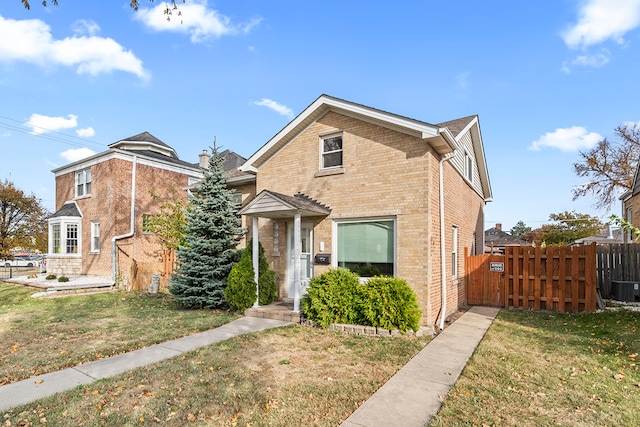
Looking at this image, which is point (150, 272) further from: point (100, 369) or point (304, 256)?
point (100, 369)

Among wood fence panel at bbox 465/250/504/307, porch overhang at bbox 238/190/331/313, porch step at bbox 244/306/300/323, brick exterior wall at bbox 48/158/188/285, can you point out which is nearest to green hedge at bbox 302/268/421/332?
porch step at bbox 244/306/300/323

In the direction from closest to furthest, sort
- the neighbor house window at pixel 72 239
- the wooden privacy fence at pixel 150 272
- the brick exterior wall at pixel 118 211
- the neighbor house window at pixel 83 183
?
the wooden privacy fence at pixel 150 272, the brick exterior wall at pixel 118 211, the neighbor house window at pixel 72 239, the neighbor house window at pixel 83 183

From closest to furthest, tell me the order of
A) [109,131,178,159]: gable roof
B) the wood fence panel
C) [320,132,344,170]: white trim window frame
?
[320,132,344,170]: white trim window frame < the wood fence panel < [109,131,178,159]: gable roof

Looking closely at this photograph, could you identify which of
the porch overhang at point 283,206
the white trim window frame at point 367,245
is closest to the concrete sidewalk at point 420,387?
the white trim window frame at point 367,245

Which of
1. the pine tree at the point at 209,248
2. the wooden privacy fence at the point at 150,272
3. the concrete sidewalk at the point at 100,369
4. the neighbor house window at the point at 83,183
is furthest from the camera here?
the neighbor house window at the point at 83,183

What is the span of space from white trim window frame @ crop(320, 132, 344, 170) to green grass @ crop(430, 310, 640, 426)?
5.73 meters

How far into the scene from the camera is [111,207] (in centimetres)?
1823

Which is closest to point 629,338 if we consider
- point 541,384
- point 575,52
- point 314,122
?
point 541,384

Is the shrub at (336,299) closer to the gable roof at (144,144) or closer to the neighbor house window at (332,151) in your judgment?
the neighbor house window at (332,151)

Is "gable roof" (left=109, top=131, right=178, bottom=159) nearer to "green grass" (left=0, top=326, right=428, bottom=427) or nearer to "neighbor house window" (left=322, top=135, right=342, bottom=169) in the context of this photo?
"neighbor house window" (left=322, top=135, right=342, bottom=169)

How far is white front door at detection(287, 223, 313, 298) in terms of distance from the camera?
33.0 feet

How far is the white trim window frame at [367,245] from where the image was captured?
28.2 ft

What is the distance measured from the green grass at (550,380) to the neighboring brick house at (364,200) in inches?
85.7

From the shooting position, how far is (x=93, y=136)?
24047 mm
